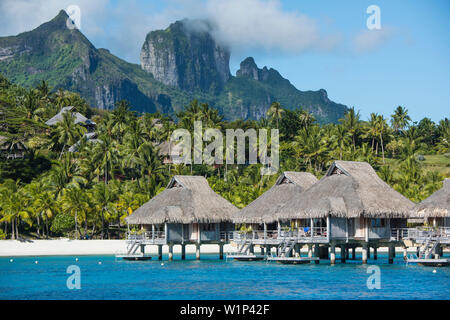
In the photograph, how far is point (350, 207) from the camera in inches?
1375

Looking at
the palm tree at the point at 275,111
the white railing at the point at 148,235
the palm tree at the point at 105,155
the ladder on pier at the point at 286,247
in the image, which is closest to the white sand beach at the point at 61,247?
the white railing at the point at 148,235

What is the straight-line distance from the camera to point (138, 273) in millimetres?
33969

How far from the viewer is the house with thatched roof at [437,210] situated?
35.4 metres

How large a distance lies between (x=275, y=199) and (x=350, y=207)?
266 inches

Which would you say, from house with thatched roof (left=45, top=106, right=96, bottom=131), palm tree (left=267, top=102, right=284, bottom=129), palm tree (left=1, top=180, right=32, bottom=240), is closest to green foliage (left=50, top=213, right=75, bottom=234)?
palm tree (left=1, top=180, right=32, bottom=240)

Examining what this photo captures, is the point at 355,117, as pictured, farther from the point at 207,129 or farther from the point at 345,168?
the point at 345,168

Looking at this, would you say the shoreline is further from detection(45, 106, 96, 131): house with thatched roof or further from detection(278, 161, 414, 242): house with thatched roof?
detection(45, 106, 96, 131): house with thatched roof

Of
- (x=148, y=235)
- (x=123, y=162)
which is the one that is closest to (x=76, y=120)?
(x=123, y=162)

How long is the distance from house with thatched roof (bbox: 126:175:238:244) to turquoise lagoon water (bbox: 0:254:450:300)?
2098mm

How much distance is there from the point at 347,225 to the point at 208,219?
926cm

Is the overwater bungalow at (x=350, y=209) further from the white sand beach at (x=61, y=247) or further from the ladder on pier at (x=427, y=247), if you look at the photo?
the white sand beach at (x=61, y=247)

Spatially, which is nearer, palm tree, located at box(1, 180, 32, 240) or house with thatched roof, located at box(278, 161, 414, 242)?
house with thatched roof, located at box(278, 161, 414, 242)

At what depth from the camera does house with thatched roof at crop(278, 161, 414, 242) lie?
114 feet
